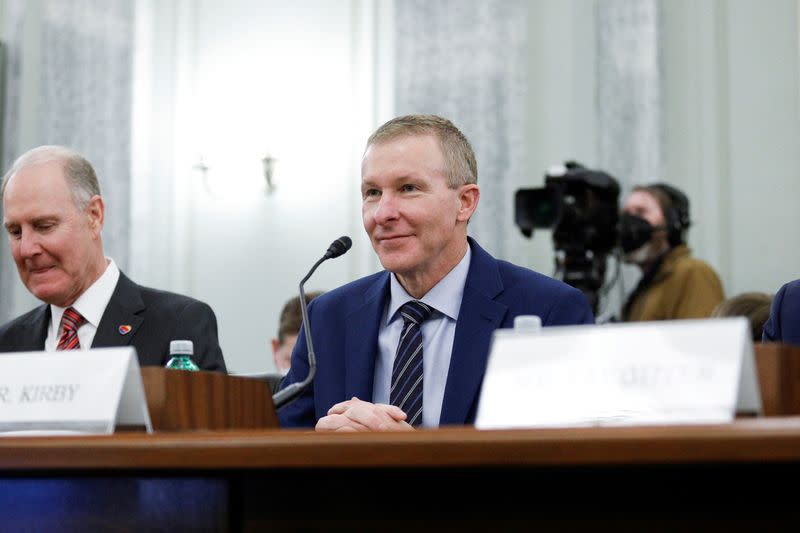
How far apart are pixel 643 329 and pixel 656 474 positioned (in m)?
0.15

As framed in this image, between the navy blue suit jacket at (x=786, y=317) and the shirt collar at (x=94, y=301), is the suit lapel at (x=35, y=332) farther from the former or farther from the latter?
the navy blue suit jacket at (x=786, y=317)

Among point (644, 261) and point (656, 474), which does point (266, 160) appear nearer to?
point (644, 261)

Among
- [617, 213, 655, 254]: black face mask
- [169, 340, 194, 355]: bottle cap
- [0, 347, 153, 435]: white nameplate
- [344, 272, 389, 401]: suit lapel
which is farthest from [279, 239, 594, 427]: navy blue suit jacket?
[617, 213, 655, 254]: black face mask

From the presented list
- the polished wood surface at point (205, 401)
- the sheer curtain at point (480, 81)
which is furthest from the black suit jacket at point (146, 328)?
the sheer curtain at point (480, 81)

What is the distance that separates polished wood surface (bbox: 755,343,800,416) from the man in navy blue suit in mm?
923

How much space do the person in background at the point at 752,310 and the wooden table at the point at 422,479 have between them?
1.91m

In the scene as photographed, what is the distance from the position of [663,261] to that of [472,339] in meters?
2.64

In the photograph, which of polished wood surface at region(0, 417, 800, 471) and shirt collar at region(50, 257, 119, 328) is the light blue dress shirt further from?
polished wood surface at region(0, 417, 800, 471)

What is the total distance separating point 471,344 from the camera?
2.08 metres

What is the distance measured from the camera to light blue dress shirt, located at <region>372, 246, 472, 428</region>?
2.09 meters

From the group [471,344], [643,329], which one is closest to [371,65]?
[471,344]

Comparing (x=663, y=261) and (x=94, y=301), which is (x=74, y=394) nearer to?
(x=94, y=301)

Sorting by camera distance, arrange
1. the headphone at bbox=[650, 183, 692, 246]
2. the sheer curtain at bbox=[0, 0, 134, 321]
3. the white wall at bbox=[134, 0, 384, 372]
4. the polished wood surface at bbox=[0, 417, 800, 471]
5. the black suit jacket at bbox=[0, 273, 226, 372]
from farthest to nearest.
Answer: the sheer curtain at bbox=[0, 0, 134, 321], the white wall at bbox=[134, 0, 384, 372], the headphone at bbox=[650, 183, 692, 246], the black suit jacket at bbox=[0, 273, 226, 372], the polished wood surface at bbox=[0, 417, 800, 471]

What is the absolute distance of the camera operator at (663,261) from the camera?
4.43 meters
